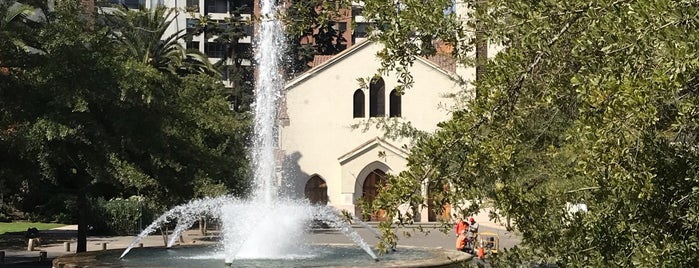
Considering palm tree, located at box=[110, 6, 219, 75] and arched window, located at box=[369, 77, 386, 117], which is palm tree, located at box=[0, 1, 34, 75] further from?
arched window, located at box=[369, 77, 386, 117]

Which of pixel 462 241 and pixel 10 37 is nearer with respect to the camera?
pixel 10 37

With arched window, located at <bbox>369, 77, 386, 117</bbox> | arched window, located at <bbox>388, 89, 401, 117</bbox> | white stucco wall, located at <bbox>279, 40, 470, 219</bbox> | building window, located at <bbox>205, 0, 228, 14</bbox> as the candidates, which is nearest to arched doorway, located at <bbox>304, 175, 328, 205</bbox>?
white stucco wall, located at <bbox>279, 40, 470, 219</bbox>

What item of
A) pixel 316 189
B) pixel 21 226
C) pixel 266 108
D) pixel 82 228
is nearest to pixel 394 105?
pixel 316 189

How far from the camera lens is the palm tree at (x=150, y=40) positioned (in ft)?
129

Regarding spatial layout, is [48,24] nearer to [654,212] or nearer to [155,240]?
[155,240]

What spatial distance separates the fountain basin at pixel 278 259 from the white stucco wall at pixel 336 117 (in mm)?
30985

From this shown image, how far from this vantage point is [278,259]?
1698cm

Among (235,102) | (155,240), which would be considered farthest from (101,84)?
(235,102)

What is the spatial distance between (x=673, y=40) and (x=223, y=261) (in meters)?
11.8

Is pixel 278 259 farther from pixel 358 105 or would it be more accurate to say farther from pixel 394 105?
pixel 358 105

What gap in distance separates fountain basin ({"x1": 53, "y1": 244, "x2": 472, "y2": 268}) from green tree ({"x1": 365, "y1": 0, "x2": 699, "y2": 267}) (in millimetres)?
6451

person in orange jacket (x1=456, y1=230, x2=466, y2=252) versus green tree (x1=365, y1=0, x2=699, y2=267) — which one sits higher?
green tree (x1=365, y1=0, x2=699, y2=267)

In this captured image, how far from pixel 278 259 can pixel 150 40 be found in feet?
83.1

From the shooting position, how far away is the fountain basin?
44.9 ft
